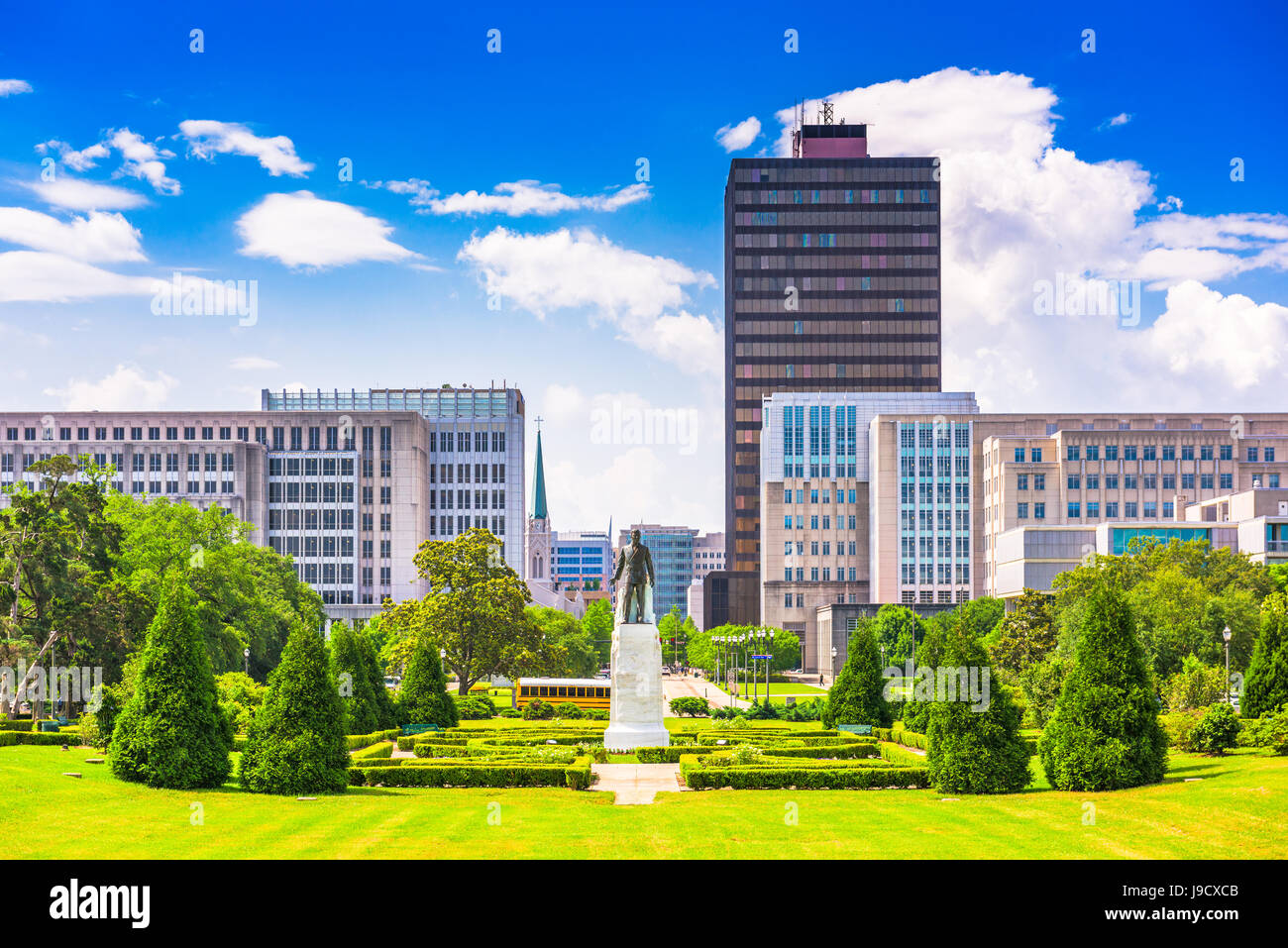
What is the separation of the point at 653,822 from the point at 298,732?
10627mm

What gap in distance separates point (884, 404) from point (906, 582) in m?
22.6

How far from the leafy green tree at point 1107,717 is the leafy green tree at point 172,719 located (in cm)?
2286

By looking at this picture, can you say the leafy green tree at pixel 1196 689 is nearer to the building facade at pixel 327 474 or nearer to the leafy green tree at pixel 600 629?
the leafy green tree at pixel 600 629

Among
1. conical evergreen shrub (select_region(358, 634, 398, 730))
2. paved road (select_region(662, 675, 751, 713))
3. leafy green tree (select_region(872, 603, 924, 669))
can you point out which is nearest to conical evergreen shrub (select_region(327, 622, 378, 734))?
conical evergreen shrub (select_region(358, 634, 398, 730))

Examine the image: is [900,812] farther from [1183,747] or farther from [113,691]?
[113,691]

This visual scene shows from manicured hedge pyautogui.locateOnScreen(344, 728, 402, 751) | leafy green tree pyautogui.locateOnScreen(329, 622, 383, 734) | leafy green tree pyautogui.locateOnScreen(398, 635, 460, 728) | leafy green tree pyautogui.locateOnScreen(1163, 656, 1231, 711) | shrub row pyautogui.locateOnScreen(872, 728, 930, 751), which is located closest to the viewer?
leafy green tree pyautogui.locateOnScreen(1163, 656, 1231, 711)

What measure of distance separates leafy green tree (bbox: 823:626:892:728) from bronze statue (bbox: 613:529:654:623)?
38.0 feet

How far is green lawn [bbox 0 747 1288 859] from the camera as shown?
23.4 meters

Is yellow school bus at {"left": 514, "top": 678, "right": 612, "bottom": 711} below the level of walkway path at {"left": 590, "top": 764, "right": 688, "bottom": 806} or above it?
below

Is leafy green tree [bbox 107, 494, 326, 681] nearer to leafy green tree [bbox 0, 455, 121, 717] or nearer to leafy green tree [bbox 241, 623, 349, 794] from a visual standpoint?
leafy green tree [bbox 0, 455, 121, 717]

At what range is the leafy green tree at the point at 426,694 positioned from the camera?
58031 mm

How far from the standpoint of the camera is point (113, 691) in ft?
136

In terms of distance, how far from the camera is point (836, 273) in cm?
16125

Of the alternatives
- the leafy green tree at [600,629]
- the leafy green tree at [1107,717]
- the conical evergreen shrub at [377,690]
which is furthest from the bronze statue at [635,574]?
the leafy green tree at [600,629]
